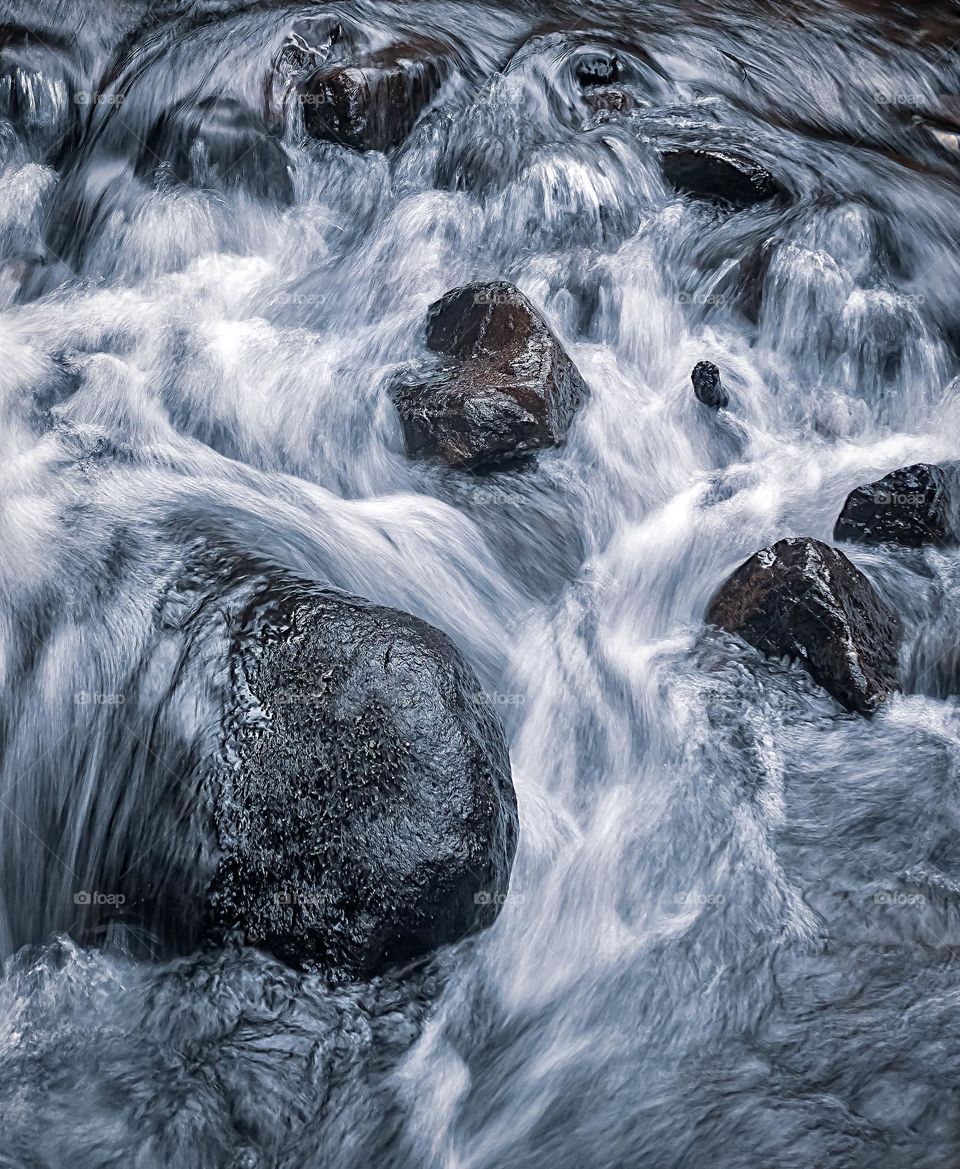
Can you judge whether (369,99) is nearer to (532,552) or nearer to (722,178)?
(722,178)

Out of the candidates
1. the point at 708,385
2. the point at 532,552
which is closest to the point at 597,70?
the point at 708,385

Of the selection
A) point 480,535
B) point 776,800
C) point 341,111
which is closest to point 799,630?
point 776,800

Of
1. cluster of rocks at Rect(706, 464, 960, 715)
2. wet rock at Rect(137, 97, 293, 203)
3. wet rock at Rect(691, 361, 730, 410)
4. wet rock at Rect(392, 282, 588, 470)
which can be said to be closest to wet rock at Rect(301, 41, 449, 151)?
wet rock at Rect(137, 97, 293, 203)

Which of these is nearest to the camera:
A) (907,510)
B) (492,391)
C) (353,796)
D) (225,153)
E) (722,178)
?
(353,796)

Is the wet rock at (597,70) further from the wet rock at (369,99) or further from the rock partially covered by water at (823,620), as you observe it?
the rock partially covered by water at (823,620)

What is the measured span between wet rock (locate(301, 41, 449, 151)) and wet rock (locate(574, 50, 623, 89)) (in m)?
1.08

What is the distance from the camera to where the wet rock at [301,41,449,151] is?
7.15m

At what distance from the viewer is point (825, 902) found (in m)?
3.66

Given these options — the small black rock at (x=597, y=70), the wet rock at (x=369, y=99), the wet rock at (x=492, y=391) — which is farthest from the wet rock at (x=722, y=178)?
the wet rock at (x=492, y=391)

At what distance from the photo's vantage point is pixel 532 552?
203 inches

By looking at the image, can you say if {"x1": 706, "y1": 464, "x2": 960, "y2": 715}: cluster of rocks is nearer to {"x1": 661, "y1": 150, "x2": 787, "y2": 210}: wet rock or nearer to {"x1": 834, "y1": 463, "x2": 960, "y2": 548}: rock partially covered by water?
{"x1": 834, "y1": 463, "x2": 960, "y2": 548}: rock partially covered by water

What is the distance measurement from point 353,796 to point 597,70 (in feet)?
20.5

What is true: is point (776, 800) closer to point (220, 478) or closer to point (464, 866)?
point (464, 866)

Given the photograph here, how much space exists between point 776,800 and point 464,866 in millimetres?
1358
